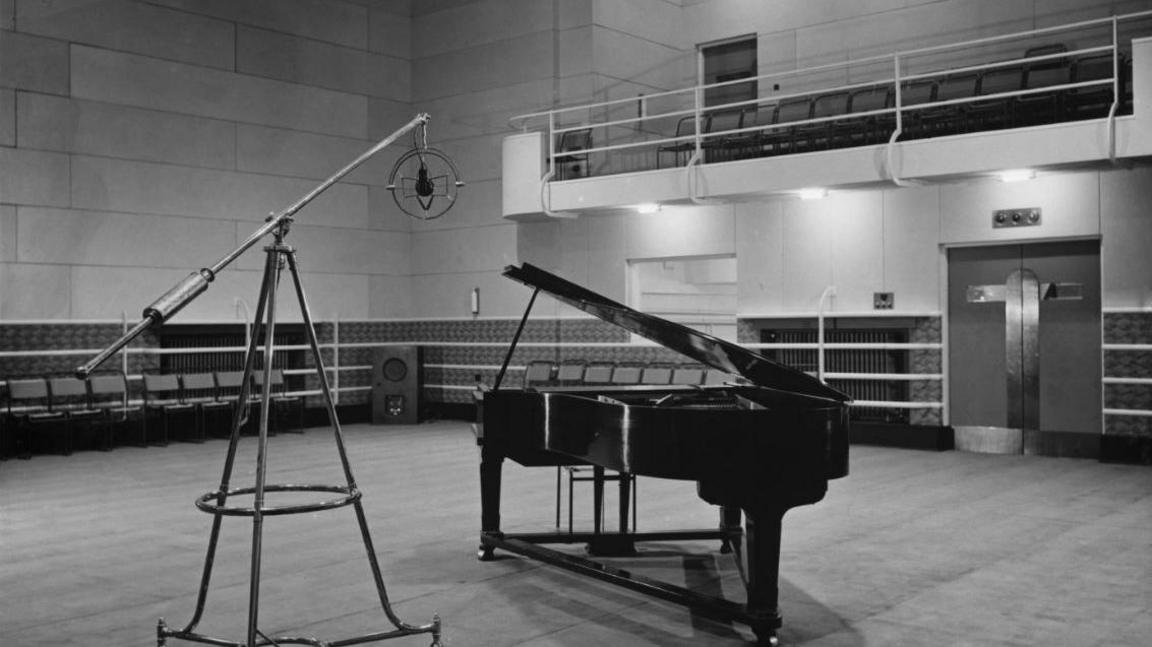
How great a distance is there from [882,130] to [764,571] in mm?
7473

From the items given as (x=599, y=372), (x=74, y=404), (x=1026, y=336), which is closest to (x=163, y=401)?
(x=74, y=404)

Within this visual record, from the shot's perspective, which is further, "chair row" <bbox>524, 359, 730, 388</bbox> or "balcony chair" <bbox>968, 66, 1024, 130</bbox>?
"chair row" <bbox>524, 359, 730, 388</bbox>

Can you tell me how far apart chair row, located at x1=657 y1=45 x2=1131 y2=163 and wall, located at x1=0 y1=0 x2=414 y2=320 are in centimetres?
469

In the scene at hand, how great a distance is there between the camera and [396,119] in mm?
15078

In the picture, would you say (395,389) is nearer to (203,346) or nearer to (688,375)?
(203,346)

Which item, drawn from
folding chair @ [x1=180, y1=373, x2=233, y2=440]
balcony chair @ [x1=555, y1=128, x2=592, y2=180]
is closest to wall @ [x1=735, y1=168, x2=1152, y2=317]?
balcony chair @ [x1=555, y1=128, x2=592, y2=180]

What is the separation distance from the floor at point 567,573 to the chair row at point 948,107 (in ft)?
10.4

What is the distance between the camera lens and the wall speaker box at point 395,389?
47.0ft

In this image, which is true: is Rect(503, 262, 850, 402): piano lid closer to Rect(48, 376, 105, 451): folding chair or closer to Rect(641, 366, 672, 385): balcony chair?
Rect(641, 366, 672, 385): balcony chair

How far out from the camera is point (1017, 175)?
977 cm

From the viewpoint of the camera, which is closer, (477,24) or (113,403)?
(113,403)

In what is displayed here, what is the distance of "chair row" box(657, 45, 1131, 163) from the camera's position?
9.60 m

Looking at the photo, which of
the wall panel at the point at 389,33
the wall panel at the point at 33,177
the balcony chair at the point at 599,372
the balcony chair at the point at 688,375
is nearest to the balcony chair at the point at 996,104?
the balcony chair at the point at 688,375

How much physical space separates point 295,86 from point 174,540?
27.6ft
